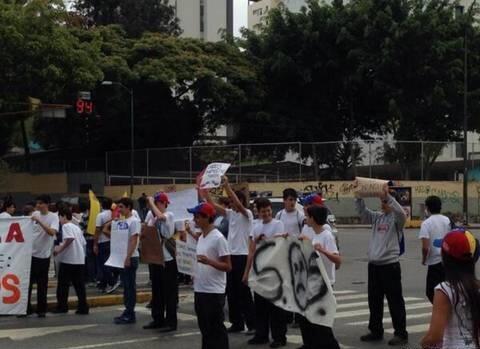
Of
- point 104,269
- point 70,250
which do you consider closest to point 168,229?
point 70,250

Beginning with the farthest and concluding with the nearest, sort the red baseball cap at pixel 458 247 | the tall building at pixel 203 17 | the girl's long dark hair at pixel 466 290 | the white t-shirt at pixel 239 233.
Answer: the tall building at pixel 203 17
the white t-shirt at pixel 239 233
the red baseball cap at pixel 458 247
the girl's long dark hair at pixel 466 290

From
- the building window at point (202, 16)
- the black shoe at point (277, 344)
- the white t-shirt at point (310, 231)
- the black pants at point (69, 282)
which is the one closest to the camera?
the white t-shirt at point (310, 231)

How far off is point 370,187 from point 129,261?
3622mm

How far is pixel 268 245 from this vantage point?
26.3 feet

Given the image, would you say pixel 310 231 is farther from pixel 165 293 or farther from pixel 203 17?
pixel 203 17

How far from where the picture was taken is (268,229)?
9.32 metres

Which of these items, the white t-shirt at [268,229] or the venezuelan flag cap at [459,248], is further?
the white t-shirt at [268,229]

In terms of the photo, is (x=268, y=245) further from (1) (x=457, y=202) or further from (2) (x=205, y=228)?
(1) (x=457, y=202)

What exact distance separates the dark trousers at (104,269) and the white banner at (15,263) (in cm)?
327

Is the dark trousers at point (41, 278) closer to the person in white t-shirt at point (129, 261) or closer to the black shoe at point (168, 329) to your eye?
the person in white t-shirt at point (129, 261)

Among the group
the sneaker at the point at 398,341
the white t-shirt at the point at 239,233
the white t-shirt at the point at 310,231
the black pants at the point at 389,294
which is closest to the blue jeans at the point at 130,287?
the white t-shirt at the point at 239,233

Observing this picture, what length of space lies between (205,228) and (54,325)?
162 inches

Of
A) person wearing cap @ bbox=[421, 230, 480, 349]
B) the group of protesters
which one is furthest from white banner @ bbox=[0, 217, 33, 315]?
person wearing cap @ bbox=[421, 230, 480, 349]

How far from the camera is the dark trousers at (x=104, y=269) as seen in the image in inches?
559
